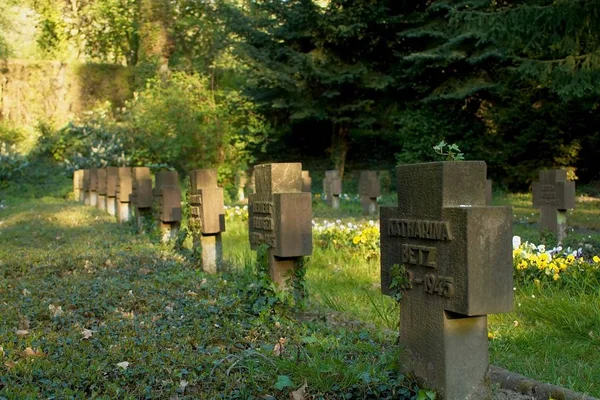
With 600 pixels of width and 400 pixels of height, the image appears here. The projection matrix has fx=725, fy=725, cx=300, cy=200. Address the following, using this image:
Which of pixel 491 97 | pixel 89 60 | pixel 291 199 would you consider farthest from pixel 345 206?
pixel 89 60

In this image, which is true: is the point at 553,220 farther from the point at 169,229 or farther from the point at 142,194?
the point at 142,194

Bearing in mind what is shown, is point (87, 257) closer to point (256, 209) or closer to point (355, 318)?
point (256, 209)

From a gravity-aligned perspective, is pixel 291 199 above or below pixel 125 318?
above

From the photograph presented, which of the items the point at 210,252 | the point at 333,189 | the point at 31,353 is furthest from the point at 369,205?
the point at 31,353

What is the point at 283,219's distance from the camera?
657 centimetres

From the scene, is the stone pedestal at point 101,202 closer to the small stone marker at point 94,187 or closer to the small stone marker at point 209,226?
the small stone marker at point 94,187

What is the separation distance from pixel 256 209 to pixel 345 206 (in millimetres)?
13700

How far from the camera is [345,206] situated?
68.7 ft

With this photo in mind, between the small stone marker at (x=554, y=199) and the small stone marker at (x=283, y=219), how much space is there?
596cm

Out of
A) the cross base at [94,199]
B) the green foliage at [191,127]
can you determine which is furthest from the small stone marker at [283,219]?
the green foliage at [191,127]

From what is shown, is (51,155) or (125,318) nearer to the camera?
(125,318)

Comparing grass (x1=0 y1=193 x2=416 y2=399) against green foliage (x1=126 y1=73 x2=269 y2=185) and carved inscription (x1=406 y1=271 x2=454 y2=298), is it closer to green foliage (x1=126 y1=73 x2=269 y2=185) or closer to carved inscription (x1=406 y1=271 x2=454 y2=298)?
carved inscription (x1=406 y1=271 x2=454 y2=298)

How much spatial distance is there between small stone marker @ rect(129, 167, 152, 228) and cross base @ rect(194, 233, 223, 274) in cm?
370

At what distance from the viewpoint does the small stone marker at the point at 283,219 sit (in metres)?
6.60
